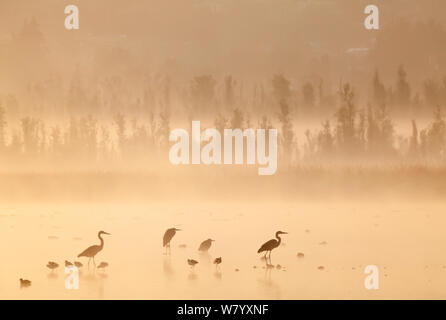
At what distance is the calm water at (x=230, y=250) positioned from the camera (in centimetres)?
500

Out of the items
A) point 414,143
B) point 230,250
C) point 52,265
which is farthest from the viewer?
point 414,143

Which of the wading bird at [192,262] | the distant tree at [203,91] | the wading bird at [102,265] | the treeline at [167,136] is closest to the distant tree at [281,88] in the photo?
the treeline at [167,136]

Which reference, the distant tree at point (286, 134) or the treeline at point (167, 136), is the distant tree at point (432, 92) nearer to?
the treeline at point (167, 136)

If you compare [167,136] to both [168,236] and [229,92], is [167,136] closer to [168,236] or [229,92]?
[229,92]

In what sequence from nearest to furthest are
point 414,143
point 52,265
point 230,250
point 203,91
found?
1. point 52,265
2. point 230,250
3. point 414,143
4. point 203,91

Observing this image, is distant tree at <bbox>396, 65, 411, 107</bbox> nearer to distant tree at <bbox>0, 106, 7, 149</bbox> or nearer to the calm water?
the calm water

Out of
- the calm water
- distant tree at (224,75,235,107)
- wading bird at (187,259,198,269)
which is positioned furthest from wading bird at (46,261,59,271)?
distant tree at (224,75,235,107)

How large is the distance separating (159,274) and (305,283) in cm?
107

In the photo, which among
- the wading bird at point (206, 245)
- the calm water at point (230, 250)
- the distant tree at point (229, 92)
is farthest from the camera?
the distant tree at point (229, 92)

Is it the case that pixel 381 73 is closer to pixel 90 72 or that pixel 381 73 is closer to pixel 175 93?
pixel 175 93

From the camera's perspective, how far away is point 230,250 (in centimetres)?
514

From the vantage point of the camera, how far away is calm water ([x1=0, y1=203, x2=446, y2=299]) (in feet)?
16.4

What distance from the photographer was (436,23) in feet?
17.3

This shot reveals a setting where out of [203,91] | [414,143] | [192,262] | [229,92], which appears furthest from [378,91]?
[192,262]
